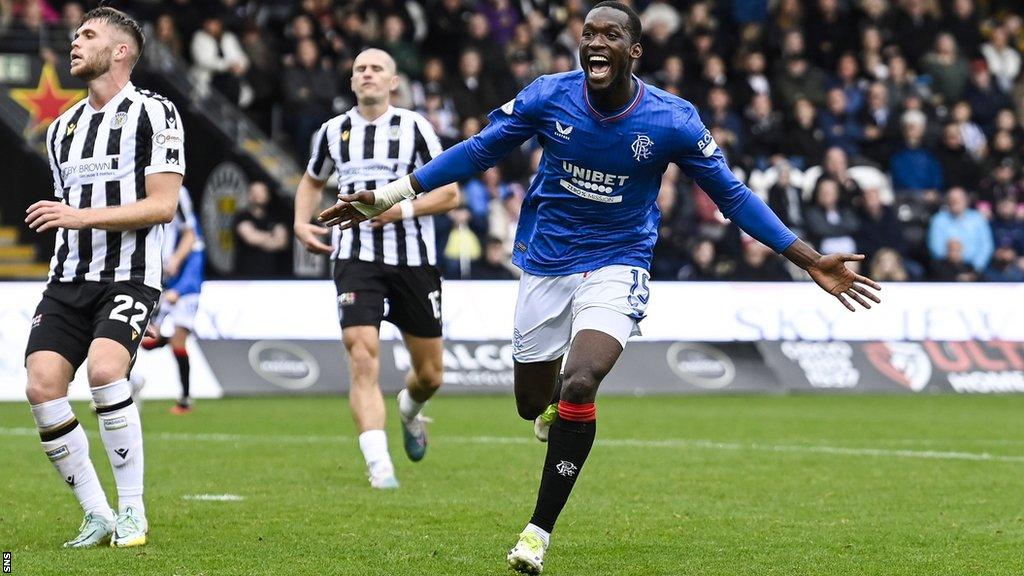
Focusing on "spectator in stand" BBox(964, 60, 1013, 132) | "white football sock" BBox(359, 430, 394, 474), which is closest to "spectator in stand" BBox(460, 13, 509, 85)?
"spectator in stand" BBox(964, 60, 1013, 132)

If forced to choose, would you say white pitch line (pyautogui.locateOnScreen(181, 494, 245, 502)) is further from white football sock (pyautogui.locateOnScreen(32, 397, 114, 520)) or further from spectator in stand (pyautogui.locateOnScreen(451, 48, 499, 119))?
spectator in stand (pyautogui.locateOnScreen(451, 48, 499, 119))

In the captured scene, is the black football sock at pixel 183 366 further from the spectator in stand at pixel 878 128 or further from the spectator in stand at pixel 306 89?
the spectator in stand at pixel 878 128

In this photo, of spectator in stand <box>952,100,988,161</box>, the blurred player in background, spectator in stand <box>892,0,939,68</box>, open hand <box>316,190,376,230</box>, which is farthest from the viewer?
spectator in stand <box>892,0,939,68</box>

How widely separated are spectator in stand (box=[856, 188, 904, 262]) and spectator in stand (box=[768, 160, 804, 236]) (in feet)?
2.71

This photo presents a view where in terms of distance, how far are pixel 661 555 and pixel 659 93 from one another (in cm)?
209

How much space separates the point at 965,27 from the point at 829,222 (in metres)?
7.33

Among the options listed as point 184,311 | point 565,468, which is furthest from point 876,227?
point 565,468

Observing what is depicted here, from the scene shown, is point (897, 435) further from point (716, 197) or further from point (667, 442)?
point (716, 197)

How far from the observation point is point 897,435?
13477 millimetres

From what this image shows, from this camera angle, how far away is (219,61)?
72.2 ft

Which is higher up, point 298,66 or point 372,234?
point 372,234

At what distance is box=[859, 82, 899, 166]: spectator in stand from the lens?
2397 cm

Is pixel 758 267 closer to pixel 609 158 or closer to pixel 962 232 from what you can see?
pixel 962 232

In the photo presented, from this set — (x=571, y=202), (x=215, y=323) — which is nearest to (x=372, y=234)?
(x=571, y=202)
